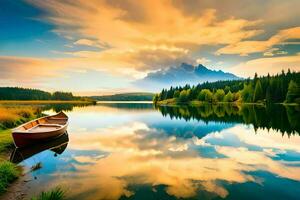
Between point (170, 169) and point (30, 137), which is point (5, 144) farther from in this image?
point (170, 169)

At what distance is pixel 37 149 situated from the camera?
22.4 metres

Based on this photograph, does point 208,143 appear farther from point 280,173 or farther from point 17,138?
point 17,138

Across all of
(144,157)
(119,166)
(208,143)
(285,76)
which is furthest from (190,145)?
(285,76)

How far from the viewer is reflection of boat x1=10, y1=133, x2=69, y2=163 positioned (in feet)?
62.7

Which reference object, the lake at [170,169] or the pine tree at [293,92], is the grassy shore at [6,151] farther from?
the pine tree at [293,92]

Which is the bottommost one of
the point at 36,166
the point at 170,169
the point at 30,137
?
the point at 170,169

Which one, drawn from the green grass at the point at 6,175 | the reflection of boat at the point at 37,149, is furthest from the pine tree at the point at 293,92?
the green grass at the point at 6,175

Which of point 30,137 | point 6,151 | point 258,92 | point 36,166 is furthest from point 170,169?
point 258,92

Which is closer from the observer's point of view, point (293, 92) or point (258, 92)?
point (293, 92)

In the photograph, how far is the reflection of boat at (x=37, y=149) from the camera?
1910 centimetres

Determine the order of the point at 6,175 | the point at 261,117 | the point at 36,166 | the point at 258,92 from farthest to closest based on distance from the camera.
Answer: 1. the point at 258,92
2. the point at 261,117
3. the point at 36,166
4. the point at 6,175

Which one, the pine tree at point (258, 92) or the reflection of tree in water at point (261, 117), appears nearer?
the reflection of tree in water at point (261, 117)

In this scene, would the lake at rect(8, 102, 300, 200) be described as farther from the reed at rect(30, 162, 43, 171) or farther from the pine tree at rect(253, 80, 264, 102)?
the pine tree at rect(253, 80, 264, 102)

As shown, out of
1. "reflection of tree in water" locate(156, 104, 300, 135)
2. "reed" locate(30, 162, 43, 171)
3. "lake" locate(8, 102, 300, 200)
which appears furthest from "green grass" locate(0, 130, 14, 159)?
"reflection of tree in water" locate(156, 104, 300, 135)
